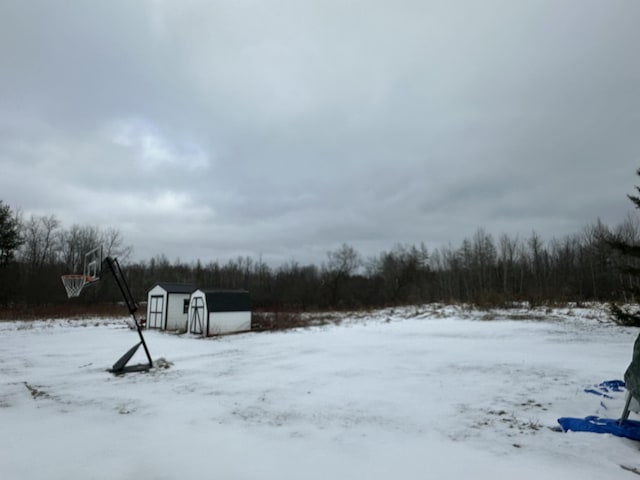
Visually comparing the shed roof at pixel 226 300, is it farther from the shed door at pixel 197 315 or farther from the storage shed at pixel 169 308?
the storage shed at pixel 169 308

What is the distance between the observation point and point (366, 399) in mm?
6645

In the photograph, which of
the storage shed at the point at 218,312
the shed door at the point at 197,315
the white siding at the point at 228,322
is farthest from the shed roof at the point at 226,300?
the shed door at the point at 197,315

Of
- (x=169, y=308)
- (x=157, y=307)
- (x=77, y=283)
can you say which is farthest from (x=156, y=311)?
(x=77, y=283)

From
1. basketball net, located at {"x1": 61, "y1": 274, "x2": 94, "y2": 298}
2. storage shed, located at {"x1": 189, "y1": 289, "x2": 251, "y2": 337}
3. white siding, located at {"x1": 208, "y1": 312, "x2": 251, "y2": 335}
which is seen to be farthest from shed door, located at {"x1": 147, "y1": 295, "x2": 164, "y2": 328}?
basketball net, located at {"x1": 61, "y1": 274, "x2": 94, "y2": 298}

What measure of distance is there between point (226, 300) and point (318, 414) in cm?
1511

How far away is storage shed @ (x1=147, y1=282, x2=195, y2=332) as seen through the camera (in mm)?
22250

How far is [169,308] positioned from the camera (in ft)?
73.2

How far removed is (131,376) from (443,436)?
25.1 ft

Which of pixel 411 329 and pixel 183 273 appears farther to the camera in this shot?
pixel 183 273

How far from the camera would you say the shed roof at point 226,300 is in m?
19.5

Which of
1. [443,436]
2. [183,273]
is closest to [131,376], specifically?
[443,436]

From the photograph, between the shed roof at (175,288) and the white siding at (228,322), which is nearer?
the white siding at (228,322)

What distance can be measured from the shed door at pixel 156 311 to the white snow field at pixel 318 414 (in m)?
10.2

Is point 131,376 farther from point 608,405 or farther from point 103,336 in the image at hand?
point 103,336
